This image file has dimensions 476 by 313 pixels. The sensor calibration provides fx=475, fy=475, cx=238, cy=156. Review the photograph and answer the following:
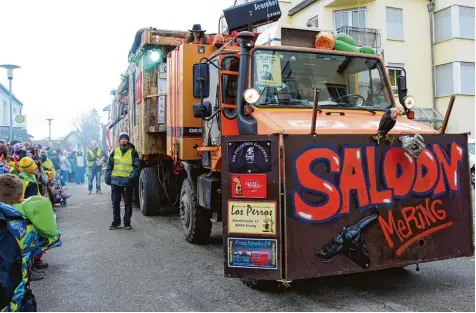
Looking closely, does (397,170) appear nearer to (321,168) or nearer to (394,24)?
(321,168)

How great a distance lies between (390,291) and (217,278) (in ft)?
6.14

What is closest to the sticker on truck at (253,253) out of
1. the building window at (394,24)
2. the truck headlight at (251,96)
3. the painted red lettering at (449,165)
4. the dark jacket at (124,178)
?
the truck headlight at (251,96)

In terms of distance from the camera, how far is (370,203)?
4.46 metres

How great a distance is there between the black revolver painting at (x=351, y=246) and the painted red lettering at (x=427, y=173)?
2.14ft

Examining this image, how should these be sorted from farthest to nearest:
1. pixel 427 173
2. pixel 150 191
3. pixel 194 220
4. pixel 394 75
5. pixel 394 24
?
1. pixel 394 24
2. pixel 150 191
3. pixel 194 220
4. pixel 394 75
5. pixel 427 173

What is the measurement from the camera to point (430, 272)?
547cm

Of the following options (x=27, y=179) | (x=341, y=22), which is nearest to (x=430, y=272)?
(x=27, y=179)

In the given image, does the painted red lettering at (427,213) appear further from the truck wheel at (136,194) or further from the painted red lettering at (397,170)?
the truck wheel at (136,194)

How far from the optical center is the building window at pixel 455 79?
76.2 ft

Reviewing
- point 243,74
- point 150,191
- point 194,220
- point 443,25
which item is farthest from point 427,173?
point 443,25

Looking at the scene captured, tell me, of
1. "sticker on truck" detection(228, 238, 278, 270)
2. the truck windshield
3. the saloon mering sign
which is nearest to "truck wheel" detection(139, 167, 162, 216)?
the truck windshield

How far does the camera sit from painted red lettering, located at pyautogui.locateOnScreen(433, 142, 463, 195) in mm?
4750

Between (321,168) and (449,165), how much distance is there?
1.46 meters

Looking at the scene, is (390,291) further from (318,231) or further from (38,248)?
(38,248)
